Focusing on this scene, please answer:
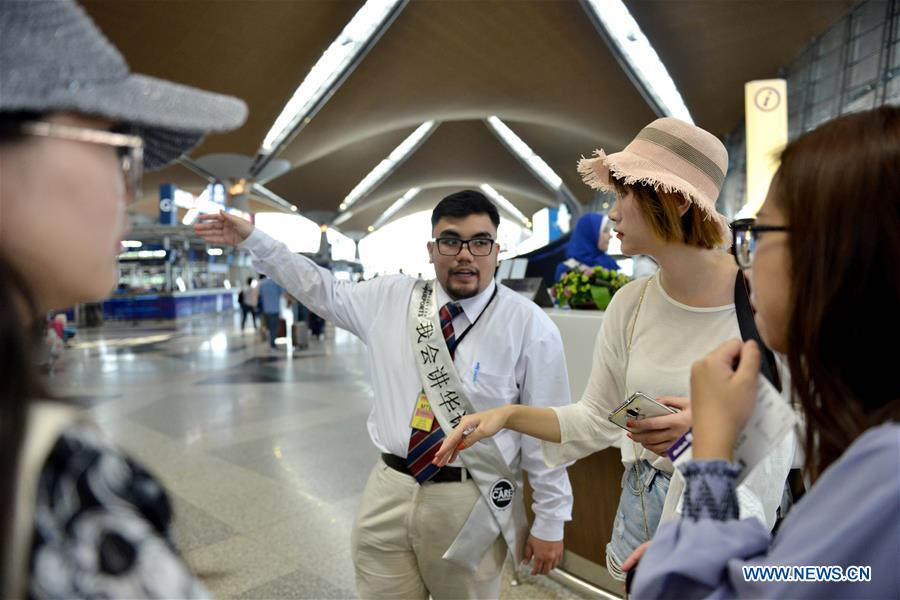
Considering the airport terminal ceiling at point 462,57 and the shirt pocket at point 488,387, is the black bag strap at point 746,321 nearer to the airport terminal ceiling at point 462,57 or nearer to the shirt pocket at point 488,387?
the shirt pocket at point 488,387

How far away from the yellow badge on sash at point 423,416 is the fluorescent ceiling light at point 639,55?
1568cm

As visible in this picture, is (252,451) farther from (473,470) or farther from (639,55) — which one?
(639,55)

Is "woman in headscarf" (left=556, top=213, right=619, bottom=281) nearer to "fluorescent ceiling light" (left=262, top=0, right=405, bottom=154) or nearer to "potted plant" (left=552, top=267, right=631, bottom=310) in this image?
"potted plant" (left=552, top=267, right=631, bottom=310)

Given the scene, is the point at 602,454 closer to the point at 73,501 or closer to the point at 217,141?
the point at 73,501

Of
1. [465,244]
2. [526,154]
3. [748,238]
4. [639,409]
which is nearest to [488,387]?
[465,244]

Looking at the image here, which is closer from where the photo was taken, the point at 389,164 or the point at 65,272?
the point at 65,272

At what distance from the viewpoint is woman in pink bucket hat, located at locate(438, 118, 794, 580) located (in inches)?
64.4

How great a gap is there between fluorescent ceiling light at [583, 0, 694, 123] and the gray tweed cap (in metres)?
16.8

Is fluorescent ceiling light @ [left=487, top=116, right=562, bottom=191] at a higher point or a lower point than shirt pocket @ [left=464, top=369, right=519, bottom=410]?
higher

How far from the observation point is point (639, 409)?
1434 millimetres

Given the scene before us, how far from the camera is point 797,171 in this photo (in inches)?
34.4

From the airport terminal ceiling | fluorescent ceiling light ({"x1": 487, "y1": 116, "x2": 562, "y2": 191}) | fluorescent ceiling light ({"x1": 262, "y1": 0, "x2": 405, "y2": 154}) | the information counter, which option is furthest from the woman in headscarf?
fluorescent ceiling light ({"x1": 487, "y1": 116, "x2": 562, "y2": 191})

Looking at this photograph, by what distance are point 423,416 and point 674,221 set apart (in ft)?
3.54

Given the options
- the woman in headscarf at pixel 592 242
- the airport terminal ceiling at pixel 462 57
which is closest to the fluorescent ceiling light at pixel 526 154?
the airport terminal ceiling at pixel 462 57
